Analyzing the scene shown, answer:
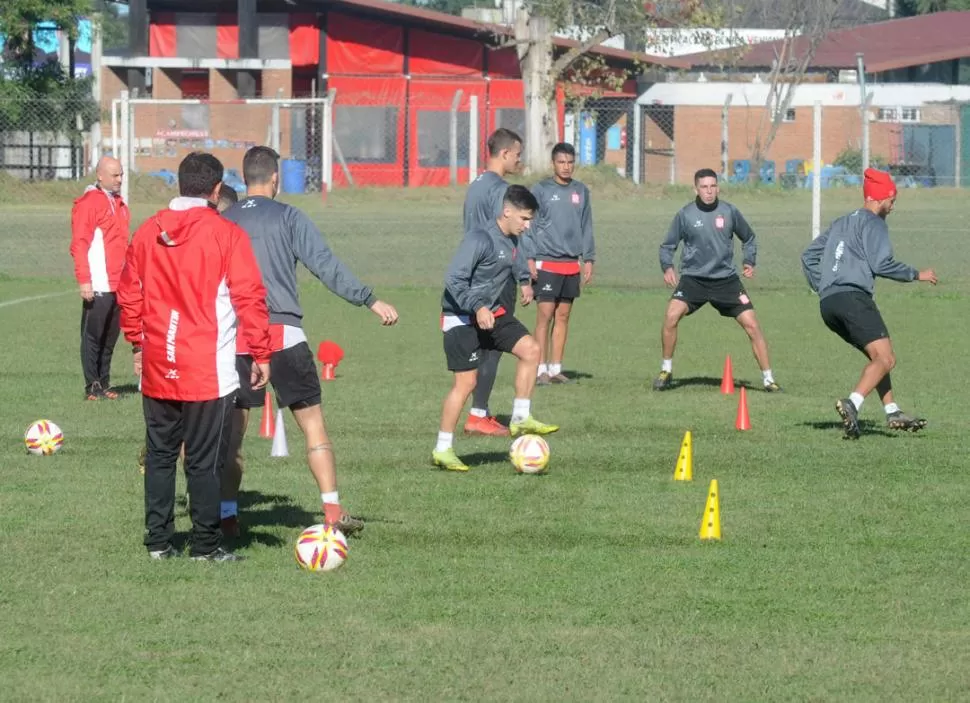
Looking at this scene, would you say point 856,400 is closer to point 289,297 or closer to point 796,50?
point 289,297

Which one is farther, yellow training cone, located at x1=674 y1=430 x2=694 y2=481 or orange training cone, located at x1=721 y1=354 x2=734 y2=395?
orange training cone, located at x1=721 y1=354 x2=734 y2=395

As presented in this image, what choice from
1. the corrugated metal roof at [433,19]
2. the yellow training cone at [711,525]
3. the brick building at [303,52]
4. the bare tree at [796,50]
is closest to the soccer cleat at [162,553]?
the yellow training cone at [711,525]

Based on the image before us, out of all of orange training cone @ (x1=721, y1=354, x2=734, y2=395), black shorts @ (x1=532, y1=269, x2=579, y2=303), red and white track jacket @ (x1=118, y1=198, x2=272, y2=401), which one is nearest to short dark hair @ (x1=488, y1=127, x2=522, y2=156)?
black shorts @ (x1=532, y1=269, x2=579, y2=303)

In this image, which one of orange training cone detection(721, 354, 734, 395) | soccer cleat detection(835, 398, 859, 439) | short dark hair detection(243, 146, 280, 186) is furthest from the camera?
orange training cone detection(721, 354, 734, 395)

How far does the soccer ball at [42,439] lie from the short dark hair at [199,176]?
391cm

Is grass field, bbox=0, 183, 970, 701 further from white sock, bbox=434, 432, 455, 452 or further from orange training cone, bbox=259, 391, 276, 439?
white sock, bbox=434, 432, 455, 452

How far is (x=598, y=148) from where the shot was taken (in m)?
47.2

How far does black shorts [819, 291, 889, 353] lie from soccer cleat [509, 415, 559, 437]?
2175mm

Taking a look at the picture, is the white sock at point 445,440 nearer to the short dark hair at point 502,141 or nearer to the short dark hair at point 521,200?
the short dark hair at point 521,200

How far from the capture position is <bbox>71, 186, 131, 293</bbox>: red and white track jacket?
45.0ft

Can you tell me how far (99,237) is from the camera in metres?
13.8

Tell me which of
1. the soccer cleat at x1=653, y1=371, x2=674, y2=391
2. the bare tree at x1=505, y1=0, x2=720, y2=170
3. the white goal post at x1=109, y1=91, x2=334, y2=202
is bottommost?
the soccer cleat at x1=653, y1=371, x2=674, y2=391

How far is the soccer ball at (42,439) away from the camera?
10.8 meters

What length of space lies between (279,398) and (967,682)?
3717 mm
